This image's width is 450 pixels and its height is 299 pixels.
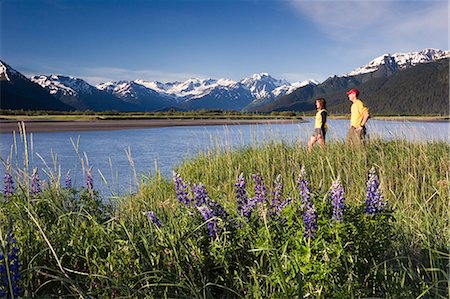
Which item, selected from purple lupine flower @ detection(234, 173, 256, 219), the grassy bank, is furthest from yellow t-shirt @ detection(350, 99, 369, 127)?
purple lupine flower @ detection(234, 173, 256, 219)

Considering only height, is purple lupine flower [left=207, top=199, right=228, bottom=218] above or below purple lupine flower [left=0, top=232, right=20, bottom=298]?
above

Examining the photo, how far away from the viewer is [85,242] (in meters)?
→ 2.97

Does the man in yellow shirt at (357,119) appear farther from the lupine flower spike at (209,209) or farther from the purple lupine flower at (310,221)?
the purple lupine flower at (310,221)

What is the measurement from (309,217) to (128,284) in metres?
1.30

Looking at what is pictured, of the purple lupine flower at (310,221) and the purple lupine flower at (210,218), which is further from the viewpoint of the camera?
the purple lupine flower at (210,218)

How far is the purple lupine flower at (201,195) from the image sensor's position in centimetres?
297

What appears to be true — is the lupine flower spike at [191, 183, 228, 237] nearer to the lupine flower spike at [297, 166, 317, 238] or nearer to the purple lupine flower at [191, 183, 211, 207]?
the purple lupine flower at [191, 183, 211, 207]

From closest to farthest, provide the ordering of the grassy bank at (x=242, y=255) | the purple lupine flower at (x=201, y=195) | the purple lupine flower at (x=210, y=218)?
1. the grassy bank at (x=242, y=255)
2. the purple lupine flower at (x=210, y=218)
3. the purple lupine flower at (x=201, y=195)

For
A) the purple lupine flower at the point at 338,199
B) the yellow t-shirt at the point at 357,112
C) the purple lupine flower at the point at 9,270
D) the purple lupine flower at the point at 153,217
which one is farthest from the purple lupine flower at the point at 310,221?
the yellow t-shirt at the point at 357,112

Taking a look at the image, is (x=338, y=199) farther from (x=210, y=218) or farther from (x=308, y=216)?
(x=210, y=218)

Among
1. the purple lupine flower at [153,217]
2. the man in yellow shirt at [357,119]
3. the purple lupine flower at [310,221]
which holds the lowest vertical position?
the purple lupine flower at [153,217]

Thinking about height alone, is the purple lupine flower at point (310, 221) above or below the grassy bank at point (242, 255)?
above

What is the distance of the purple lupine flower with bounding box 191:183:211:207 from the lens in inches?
117

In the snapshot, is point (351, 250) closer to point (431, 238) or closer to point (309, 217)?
point (309, 217)
